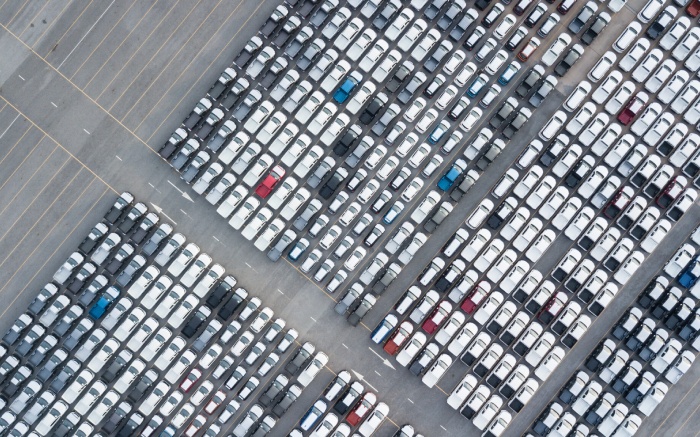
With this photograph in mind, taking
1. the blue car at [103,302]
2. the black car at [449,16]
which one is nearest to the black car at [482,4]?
the black car at [449,16]

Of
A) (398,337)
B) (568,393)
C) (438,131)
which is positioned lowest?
(398,337)

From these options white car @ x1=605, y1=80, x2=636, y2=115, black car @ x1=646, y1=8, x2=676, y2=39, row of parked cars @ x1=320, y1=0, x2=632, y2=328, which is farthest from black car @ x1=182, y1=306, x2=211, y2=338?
black car @ x1=646, y1=8, x2=676, y2=39

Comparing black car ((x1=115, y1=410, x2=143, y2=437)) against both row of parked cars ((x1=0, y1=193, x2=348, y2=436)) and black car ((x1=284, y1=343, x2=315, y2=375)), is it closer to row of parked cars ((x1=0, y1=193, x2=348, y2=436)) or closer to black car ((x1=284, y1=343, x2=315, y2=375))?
row of parked cars ((x1=0, y1=193, x2=348, y2=436))

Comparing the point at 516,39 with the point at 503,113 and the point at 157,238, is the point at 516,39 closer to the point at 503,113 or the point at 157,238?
the point at 503,113

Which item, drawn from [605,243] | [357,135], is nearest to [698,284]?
[605,243]

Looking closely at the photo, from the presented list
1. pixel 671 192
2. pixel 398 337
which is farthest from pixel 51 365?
pixel 671 192

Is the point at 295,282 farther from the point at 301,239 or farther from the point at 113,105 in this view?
the point at 113,105

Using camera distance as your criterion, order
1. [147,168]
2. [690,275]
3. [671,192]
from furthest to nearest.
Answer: [147,168] < [690,275] < [671,192]
